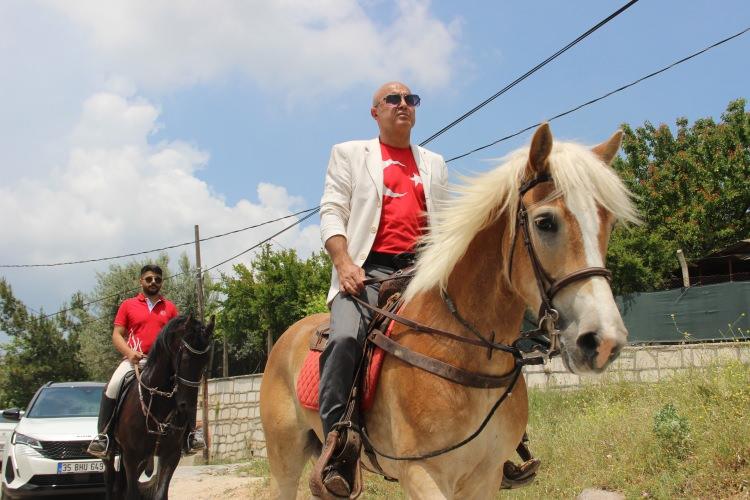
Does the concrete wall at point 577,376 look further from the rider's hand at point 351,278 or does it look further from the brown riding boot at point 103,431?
the brown riding boot at point 103,431

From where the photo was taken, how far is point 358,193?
164 inches

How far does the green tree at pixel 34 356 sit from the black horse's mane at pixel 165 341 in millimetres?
37002

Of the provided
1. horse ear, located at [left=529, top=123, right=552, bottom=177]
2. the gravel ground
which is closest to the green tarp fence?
the gravel ground

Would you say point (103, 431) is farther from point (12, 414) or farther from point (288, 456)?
point (12, 414)

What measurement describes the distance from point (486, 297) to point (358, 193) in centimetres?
116

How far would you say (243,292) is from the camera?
32531 mm

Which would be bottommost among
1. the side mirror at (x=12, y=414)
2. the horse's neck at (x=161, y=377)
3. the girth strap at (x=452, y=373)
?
the side mirror at (x=12, y=414)

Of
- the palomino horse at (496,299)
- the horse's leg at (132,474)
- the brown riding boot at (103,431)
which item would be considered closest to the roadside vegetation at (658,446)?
the horse's leg at (132,474)

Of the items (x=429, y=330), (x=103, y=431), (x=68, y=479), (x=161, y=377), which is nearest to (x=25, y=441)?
(x=68, y=479)

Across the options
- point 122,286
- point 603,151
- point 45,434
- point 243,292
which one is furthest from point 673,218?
point 122,286

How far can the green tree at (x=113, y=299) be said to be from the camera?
40.4 metres

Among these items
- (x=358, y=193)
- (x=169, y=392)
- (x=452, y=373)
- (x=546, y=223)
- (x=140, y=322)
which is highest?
(x=358, y=193)

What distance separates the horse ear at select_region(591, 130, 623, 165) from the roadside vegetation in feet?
12.4

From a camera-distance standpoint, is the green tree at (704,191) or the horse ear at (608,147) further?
the green tree at (704,191)
